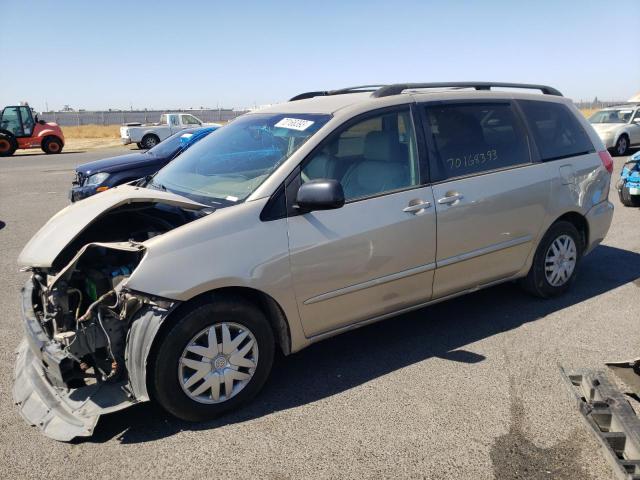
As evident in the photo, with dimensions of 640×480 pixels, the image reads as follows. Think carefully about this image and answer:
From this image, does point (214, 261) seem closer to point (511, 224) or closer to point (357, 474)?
point (357, 474)

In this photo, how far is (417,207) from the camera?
11.9 ft

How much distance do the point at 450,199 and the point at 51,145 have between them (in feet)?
86.9

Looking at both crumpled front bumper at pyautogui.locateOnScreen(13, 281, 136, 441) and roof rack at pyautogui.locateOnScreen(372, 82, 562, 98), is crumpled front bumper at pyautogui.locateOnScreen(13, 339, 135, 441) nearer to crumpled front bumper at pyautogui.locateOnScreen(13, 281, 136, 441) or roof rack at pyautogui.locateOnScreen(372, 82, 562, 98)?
crumpled front bumper at pyautogui.locateOnScreen(13, 281, 136, 441)

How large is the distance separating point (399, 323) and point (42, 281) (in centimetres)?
271

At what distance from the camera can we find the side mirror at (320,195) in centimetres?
311

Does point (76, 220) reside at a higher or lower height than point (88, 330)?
higher

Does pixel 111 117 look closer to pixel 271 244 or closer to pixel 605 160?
pixel 605 160

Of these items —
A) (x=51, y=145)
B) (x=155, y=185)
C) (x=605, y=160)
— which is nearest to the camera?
(x=155, y=185)

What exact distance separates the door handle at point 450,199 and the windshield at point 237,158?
3.31 ft

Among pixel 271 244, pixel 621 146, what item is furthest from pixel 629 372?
pixel 621 146

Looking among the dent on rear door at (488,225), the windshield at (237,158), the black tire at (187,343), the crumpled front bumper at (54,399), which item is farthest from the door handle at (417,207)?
the crumpled front bumper at (54,399)

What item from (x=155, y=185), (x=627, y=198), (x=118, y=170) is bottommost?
(x=627, y=198)

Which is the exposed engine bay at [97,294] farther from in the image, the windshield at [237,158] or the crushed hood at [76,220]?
the windshield at [237,158]

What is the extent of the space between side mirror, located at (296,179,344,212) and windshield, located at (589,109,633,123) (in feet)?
57.2
